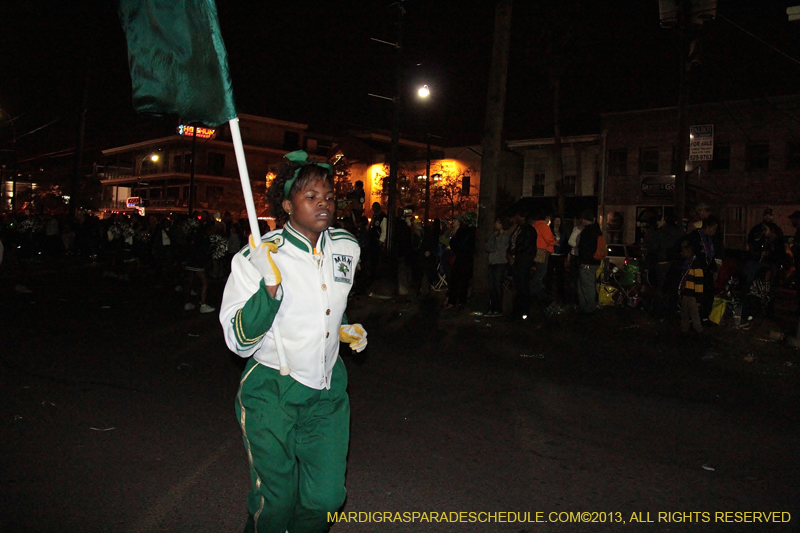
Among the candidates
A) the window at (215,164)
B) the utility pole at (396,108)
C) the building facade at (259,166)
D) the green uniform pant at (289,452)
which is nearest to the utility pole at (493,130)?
the utility pole at (396,108)

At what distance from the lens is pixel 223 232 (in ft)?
49.1

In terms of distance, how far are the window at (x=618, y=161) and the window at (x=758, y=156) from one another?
6323 mm

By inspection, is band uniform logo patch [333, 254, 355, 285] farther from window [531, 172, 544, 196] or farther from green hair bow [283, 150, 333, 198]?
window [531, 172, 544, 196]

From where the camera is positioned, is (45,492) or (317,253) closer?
(317,253)

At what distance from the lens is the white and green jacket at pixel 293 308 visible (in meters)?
2.67

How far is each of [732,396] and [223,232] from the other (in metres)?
11.2

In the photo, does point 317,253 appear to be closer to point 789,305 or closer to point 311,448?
point 311,448

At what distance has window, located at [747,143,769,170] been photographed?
33.1 meters

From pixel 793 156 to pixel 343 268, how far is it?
35759 mm

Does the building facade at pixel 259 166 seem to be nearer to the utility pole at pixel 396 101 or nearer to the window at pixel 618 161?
Answer: the window at pixel 618 161

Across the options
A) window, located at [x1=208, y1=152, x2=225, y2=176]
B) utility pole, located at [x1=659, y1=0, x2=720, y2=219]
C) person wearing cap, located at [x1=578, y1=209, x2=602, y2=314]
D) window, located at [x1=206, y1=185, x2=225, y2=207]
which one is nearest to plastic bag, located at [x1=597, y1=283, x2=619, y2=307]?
person wearing cap, located at [x1=578, y1=209, x2=602, y2=314]

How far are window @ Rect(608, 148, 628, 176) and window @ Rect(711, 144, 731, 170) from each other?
4664mm

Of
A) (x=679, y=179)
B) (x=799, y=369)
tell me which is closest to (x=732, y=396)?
(x=799, y=369)

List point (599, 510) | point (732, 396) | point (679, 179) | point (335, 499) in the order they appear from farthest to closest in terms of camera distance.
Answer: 1. point (679, 179)
2. point (732, 396)
3. point (599, 510)
4. point (335, 499)
